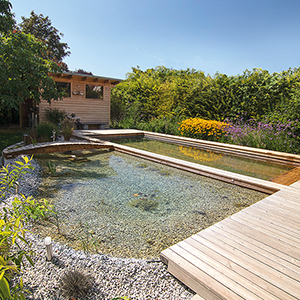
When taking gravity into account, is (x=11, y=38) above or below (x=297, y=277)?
above

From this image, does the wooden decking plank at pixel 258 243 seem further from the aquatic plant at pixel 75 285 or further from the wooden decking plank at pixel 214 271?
the aquatic plant at pixel 75 285

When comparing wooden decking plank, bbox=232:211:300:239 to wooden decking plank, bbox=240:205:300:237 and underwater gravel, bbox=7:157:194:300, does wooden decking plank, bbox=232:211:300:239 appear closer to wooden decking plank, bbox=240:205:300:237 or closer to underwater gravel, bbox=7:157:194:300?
wooden decking plank, bbox=240:205:300:237

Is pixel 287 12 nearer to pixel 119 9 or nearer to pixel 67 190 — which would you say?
pixel 119 9

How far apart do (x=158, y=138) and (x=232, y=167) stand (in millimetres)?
4691

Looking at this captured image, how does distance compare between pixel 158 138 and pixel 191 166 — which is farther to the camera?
pixel 158 138

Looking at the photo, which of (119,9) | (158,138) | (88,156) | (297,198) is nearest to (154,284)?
(297,198)

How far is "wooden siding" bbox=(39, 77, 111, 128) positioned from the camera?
11.3 meters

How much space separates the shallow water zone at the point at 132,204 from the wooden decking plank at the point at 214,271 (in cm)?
42

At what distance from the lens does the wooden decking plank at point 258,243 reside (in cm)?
183

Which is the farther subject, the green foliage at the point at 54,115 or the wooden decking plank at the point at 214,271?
the green foliage at the point at 54,115

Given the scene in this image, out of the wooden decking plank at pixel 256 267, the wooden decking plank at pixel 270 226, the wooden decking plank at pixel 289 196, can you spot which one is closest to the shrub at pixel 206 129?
the wooden decking plank at pixel 289 196

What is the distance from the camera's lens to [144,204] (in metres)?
3.40

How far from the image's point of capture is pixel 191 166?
490 cm

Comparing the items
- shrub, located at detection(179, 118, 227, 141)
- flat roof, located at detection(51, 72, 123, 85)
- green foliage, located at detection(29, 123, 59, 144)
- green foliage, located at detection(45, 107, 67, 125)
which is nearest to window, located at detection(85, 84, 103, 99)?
flat roof, located at detection(51, 72, 123, 85)
